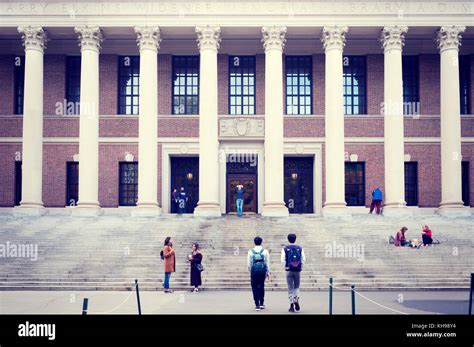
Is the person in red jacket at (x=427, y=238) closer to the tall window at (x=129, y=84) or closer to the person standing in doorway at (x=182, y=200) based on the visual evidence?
the person standing in doorway at (x=182, y=200)

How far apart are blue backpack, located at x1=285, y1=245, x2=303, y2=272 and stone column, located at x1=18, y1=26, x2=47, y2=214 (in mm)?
22489

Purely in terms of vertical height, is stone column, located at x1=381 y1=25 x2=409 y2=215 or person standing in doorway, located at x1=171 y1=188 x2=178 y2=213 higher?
stone column, located at x1=381 y1=25 x2=409 y2=215

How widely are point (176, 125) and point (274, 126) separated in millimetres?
7282

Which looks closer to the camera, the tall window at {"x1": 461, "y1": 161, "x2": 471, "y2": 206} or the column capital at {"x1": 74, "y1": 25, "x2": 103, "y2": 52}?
the column capital at {"x1": 74, "y1": 25, "x2": 103, "y2": 52}

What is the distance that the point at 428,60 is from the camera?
136 ft

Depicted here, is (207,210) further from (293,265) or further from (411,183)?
(293,265)

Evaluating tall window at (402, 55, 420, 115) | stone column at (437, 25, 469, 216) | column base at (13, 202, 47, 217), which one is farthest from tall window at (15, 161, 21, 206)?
stone column at (437, 25, 469, 216)

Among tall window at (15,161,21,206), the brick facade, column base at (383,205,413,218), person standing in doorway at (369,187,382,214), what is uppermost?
the brick facade

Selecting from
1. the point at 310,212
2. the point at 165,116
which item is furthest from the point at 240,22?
the point at 310,212

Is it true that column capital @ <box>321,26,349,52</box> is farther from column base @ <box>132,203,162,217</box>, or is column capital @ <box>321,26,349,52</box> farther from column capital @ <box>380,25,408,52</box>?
column base @ <box>132,203,162,217</box>

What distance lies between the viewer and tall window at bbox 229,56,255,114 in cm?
4172

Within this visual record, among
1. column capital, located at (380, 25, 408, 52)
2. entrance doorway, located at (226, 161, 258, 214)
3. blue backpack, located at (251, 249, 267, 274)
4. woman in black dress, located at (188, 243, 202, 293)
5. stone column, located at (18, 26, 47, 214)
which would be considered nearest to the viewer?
blue backpack, located at (251, 249, 267, 274)

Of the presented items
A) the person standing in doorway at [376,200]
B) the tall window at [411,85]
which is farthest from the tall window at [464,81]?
the person standing in doorway at [376,200]

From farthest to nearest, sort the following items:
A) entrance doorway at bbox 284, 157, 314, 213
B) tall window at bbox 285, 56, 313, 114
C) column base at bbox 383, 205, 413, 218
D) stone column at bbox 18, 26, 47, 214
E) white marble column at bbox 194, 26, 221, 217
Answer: tall window at bbox 285, 56, 313, 114 < entrance doorway at bbox 284, 157, 314, 213 < stone column at bbox 18, 26, 47, 214 < white marble column at bbox 194, 26, 221, 217 < column base at bbox 383, 205, 413, 218
